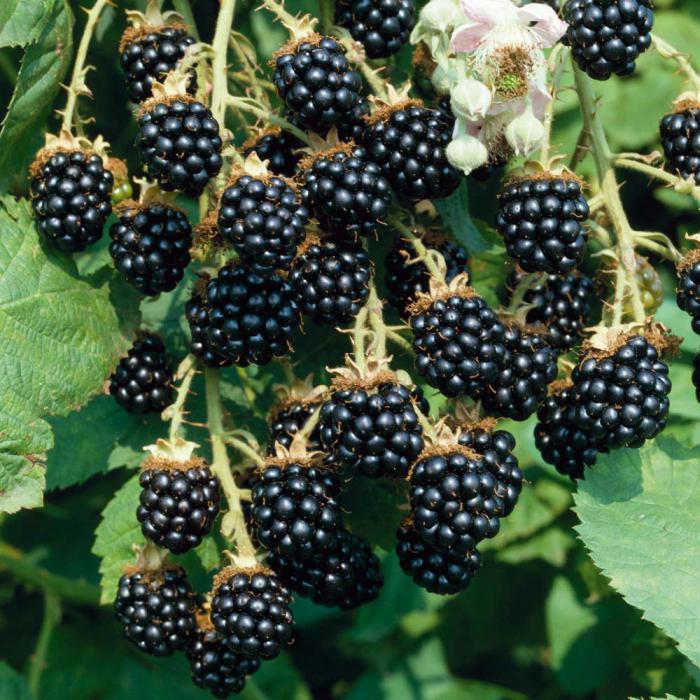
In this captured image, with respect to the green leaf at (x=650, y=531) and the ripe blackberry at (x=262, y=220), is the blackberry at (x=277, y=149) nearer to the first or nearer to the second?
the ripe blackberry at (x=262, y=220)

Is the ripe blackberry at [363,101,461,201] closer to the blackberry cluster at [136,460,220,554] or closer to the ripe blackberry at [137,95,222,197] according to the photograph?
the ripe blackberry at [137,95,222,197]

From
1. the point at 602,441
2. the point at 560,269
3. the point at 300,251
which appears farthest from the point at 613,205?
the point at 300,251

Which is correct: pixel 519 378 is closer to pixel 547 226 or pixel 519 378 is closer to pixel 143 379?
pixel 547 226

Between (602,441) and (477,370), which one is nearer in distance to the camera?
(477,370)

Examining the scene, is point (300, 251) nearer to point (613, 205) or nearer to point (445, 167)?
point (445, 167)

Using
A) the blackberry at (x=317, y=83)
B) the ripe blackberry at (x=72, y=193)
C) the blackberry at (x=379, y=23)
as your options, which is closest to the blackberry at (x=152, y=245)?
the ripe blackberry at (x=72, y=193)

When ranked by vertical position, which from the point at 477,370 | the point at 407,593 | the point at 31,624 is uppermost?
the point at 477,370

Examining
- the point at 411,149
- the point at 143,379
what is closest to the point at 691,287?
the point at 411,149
